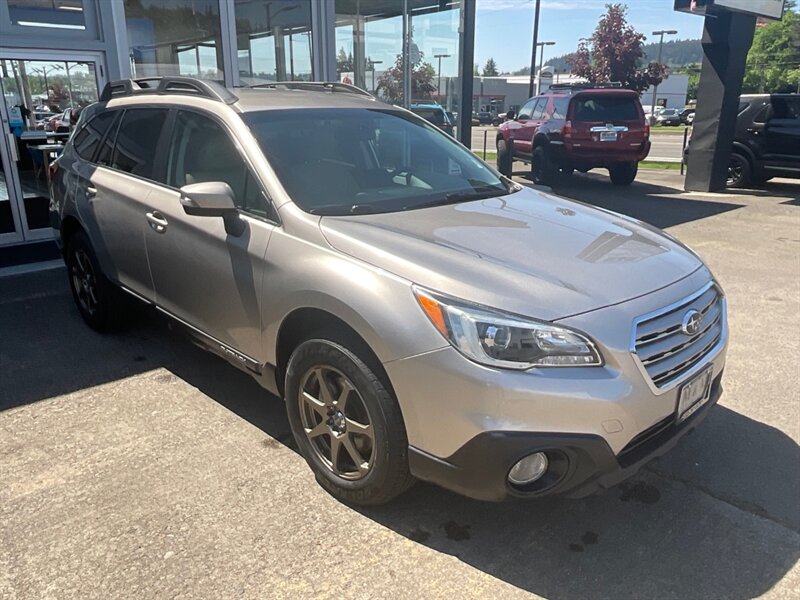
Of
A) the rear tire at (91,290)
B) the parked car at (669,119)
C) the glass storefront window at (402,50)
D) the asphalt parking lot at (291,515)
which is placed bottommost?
the parked car at (669,119)

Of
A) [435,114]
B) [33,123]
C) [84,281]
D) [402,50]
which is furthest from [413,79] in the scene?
[84,281]

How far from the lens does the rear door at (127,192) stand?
13.2 feet

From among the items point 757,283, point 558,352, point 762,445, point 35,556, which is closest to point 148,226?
point 35,556

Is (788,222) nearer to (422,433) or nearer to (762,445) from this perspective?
(762,445)

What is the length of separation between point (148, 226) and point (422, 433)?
2.34m

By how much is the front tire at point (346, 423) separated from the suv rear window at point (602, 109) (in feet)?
38.7

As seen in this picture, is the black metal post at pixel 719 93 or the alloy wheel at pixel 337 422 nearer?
the alloy wheel at pixel 337 422

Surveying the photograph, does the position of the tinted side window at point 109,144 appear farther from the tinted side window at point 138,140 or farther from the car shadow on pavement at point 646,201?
the car shadow on pavement at point 646,201

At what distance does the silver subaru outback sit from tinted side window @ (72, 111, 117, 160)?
0.47m

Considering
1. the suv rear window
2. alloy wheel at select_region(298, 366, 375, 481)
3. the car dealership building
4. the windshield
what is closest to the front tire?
alloy wheel at select_region(298, 366, 375, 481)

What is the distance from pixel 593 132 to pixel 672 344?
1153cm

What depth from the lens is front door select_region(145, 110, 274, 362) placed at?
319 cm

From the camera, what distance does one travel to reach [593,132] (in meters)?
13.2

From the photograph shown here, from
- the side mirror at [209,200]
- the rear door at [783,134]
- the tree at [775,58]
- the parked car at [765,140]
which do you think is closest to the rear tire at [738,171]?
the parked car at [765,140]
